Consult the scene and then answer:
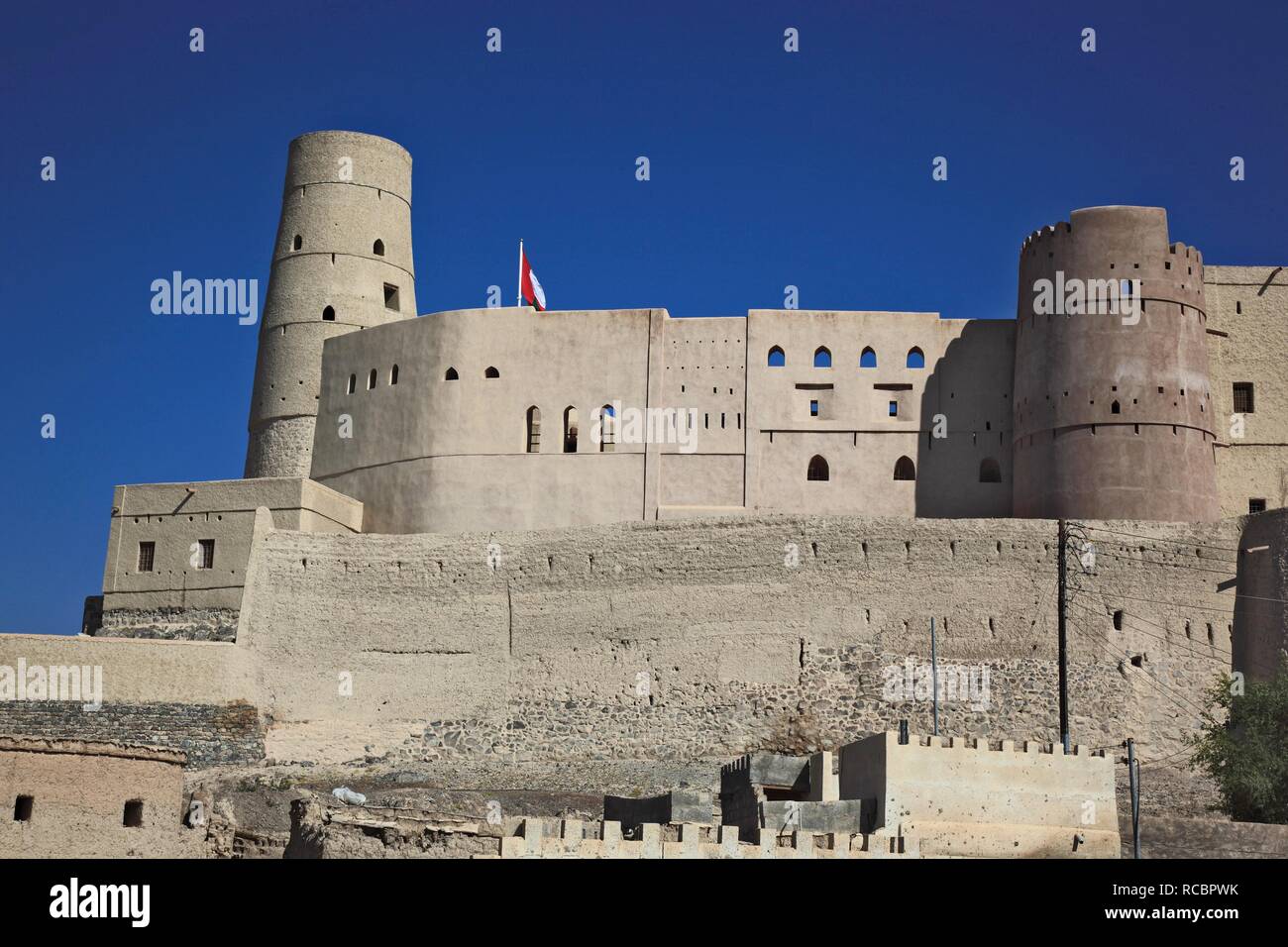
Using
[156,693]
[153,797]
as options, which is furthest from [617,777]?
[153,797]

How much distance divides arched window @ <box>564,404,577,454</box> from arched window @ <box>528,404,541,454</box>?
0.60 meters

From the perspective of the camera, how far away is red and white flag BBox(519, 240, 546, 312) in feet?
164

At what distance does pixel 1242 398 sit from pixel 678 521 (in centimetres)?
1317

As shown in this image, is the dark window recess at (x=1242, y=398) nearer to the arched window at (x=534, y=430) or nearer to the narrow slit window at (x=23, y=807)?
the arched window at (x=534, y=430)

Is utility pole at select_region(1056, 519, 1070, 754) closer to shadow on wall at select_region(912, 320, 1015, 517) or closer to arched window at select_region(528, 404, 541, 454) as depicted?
shadow on wall at select_region(912, 320, 1015, 517)

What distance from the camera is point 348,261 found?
170ft

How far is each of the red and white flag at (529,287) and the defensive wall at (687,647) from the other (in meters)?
8.34

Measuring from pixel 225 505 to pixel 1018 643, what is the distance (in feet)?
53.0

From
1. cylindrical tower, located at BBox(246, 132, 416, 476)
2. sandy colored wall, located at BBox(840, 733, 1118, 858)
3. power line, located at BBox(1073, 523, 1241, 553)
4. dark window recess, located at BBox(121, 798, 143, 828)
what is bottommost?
dark window recess, located at BBox(121, 798, 143, 828)

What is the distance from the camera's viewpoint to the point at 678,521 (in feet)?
141

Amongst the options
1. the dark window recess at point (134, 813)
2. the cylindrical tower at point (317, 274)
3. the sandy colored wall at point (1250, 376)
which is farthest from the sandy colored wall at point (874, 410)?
Result: the dark window recess at point (134, 813)

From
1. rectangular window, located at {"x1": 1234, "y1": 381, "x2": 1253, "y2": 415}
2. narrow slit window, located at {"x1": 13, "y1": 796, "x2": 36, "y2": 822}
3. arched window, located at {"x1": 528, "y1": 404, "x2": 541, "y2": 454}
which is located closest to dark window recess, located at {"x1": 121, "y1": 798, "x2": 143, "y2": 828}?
narrow slit window, located at {"x1": 13, "y1": 796, "x2": 36, "y2": 822}

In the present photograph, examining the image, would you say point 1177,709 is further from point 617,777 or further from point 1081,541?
point 617,777
